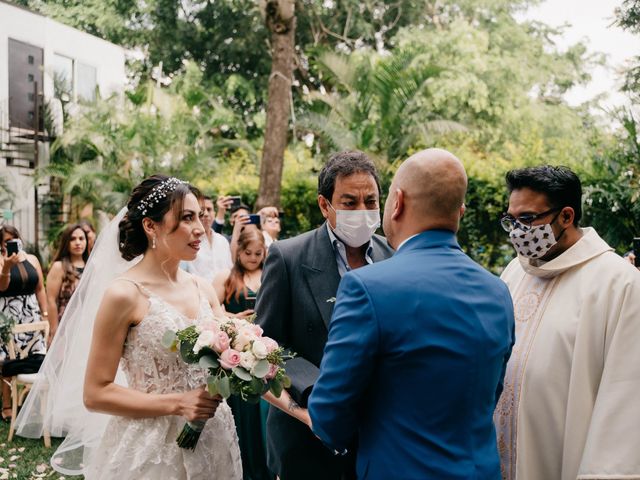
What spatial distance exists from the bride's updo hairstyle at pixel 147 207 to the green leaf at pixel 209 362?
0.72 m

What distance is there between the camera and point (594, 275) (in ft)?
9.94

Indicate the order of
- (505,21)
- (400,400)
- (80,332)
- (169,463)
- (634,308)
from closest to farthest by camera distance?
(400,400) < (634,308) < (169,463) < (80,332) < (505,21)

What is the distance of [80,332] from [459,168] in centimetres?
278

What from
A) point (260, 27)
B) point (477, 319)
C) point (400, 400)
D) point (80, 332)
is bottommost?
point (80, 332)

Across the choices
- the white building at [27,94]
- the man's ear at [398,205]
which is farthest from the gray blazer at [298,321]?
the white building at [27,94]

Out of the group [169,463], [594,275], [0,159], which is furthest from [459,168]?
[0,159]

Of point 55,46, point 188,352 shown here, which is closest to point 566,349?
point 188,352

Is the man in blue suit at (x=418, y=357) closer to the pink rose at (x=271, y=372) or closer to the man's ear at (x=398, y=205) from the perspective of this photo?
the man's ear at (x=398, y=205)

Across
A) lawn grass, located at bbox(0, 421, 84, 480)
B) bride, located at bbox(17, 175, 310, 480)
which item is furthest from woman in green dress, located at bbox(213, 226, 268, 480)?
bride, located at bbox(17, 175, 310, 480)

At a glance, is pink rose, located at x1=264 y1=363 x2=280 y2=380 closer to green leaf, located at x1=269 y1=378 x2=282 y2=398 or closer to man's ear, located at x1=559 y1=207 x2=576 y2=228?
green leaf, located at x1=269 y1=378 x2=282 y2=398

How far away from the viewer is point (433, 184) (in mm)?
2215

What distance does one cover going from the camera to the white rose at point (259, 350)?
109 inches

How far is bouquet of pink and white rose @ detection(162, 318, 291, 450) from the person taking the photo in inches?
109

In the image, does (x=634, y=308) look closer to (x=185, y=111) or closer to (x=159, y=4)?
(x=185, y=111)
